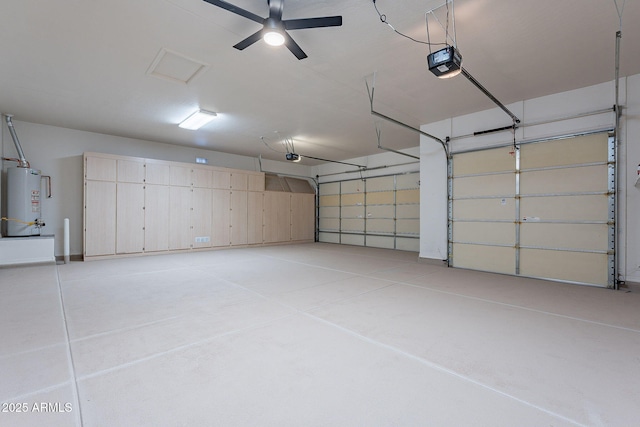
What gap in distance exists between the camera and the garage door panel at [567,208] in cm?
477

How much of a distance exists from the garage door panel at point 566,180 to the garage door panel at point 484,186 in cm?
22

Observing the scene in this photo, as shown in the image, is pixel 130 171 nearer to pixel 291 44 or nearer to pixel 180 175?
pixel 180 175

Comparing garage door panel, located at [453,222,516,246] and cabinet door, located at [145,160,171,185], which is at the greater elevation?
cabinet door, located at [145,160,171,185]

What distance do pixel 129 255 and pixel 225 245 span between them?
8.98ft

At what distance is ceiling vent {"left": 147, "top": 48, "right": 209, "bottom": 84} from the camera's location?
397 cm

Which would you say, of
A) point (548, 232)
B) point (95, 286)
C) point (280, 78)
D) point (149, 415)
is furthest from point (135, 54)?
point (548, 232)

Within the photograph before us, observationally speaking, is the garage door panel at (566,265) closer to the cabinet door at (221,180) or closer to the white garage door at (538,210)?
the white garage door at (538,210)

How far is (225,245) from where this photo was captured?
9547mm

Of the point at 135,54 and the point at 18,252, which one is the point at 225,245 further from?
the point at 135,54

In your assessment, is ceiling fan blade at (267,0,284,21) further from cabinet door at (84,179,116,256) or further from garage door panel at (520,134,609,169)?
cabinet door at (84,179,116,256)

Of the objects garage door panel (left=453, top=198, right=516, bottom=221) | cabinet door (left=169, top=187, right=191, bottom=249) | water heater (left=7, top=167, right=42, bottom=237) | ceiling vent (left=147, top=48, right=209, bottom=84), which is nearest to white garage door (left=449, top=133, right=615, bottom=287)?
garage door panel (left=453, top=198, right=516, bottom=221)

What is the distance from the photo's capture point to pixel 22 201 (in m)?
6.29

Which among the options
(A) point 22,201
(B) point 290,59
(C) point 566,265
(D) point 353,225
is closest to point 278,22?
(B) point 290,59

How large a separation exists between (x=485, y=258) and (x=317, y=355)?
5.13 metres
